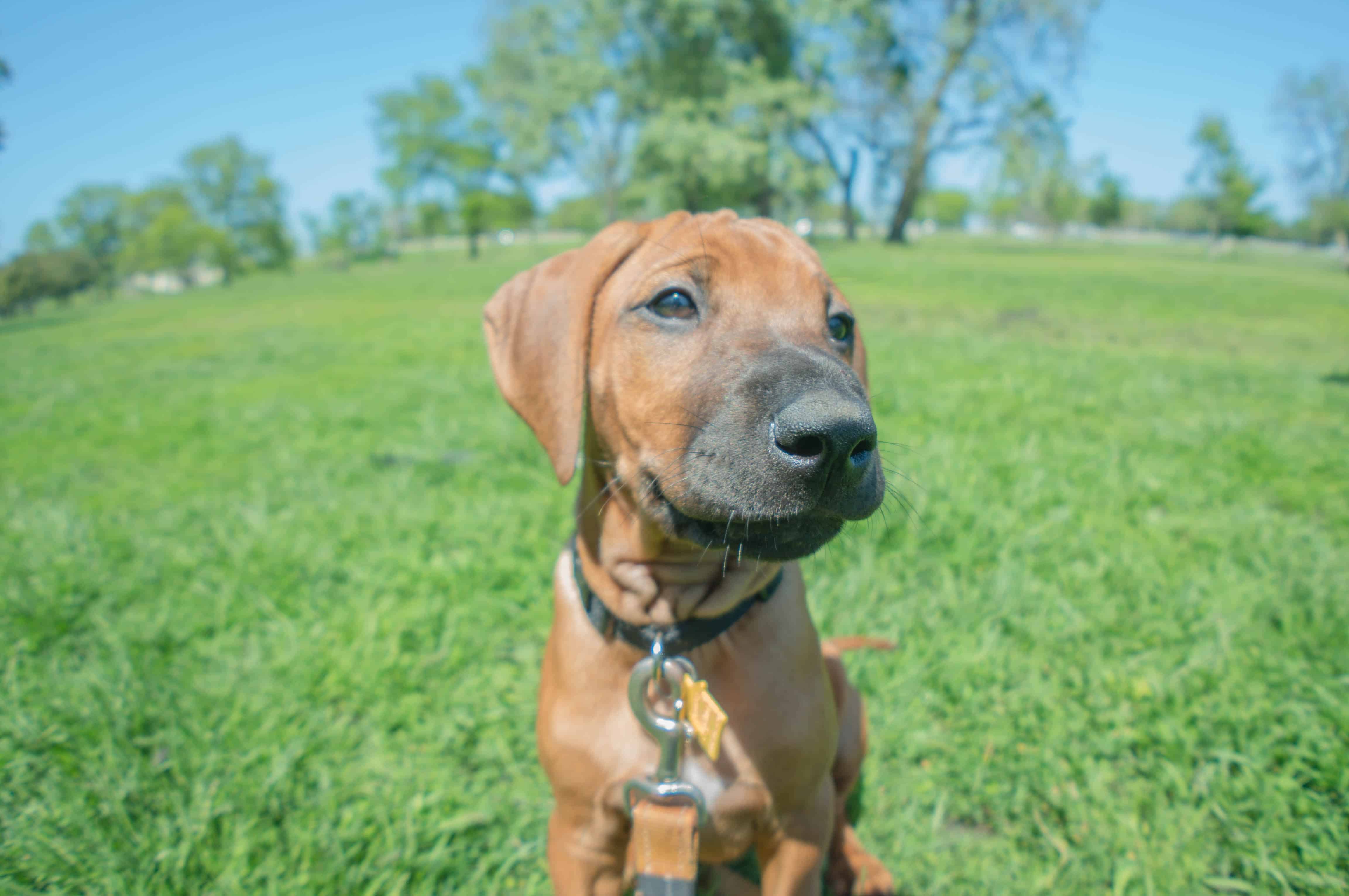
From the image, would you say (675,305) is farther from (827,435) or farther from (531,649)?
(531,649)

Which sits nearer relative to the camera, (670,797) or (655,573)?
(670,797)

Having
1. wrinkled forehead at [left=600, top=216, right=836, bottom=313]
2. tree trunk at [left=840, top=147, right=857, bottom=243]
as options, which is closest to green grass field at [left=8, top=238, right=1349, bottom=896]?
wrinkled forehead at [left=600, top=216, right=836, bottom=313]

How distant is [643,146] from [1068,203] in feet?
212

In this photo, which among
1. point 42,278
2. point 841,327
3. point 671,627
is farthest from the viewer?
point 42,278

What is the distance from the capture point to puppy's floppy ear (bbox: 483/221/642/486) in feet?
6.83

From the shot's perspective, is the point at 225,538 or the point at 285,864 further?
the point at 225,538

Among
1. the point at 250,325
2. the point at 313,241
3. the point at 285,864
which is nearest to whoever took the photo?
the point at 285,864

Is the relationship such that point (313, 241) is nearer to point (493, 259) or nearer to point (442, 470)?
point (493, 259)

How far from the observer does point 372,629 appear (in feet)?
11.5

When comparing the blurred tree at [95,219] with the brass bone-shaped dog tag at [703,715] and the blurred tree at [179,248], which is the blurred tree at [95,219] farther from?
the brass bone-shaped dog tag at [703,715]

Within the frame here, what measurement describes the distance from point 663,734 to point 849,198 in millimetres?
43322

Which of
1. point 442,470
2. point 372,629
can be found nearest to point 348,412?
point 442,470

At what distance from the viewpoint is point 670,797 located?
191cm

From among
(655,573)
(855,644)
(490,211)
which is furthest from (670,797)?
(490,211)
